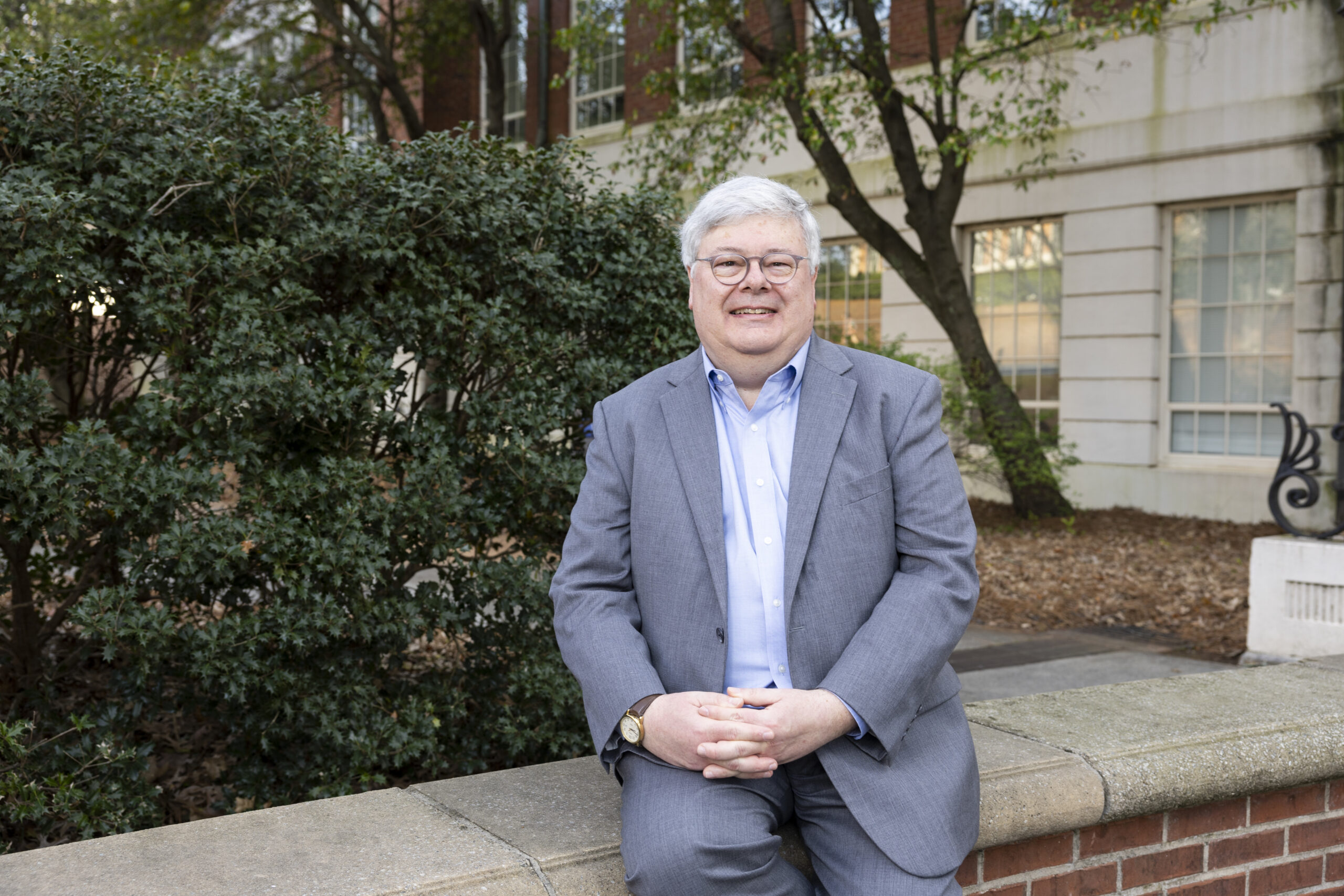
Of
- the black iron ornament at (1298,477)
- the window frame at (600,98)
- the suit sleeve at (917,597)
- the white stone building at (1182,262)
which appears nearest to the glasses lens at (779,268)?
the suit sleeve at (917,597)

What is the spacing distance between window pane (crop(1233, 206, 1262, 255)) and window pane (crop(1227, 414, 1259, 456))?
5.66 feet

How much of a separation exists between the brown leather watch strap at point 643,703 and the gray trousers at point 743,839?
11cm

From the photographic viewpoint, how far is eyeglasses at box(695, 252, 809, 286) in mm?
2379

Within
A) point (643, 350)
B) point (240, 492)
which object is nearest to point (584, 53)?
point (643, 350)

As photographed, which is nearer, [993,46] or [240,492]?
[240,492]

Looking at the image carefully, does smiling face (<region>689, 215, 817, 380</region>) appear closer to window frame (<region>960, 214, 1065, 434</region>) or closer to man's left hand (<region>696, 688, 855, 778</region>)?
man's left hand (<region>696, 688, 855, 778</region>)

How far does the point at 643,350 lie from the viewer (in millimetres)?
4008

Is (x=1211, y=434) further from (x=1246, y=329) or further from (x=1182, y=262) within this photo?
(x=1182, y=262)

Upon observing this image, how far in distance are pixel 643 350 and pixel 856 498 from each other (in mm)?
1821

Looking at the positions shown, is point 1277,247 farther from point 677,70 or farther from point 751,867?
point 751,867

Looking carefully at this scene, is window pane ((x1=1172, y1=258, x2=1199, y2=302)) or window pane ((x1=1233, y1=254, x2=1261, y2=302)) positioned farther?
window pane ((x1=1172, y1=258, x2=1199, y2=302))

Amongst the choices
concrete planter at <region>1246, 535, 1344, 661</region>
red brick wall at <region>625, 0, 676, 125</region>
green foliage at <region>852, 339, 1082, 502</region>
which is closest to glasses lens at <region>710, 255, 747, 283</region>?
concrete planter at <region>1246, 535, 1344, 661</region>

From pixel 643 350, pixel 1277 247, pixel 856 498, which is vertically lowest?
pixel 856 498

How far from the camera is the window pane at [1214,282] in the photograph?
39.4 feet
